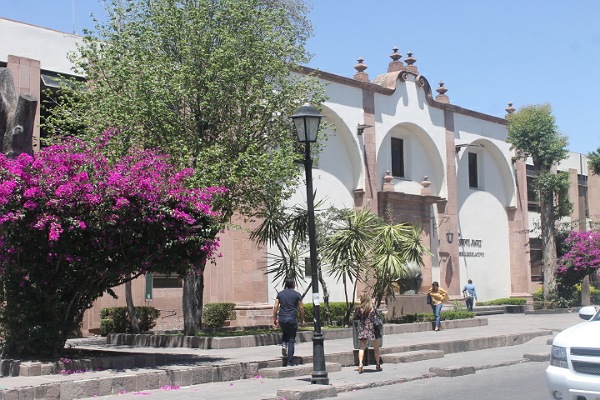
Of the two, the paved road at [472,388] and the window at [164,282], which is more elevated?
the window at [164,282]

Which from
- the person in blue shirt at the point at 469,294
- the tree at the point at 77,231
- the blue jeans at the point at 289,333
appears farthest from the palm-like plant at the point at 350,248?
the person in blue shirt at the point at 469,294

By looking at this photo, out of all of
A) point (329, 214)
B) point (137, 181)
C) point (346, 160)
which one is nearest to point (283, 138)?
point (329, 214)

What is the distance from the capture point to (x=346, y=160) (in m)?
33.4

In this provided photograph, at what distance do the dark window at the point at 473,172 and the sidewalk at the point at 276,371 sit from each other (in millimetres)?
18457

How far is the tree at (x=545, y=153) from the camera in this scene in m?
37.4

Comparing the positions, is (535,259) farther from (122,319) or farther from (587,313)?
(587,313)

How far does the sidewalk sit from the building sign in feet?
52.8

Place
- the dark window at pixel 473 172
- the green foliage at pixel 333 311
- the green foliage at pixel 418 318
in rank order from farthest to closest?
the dark window at pixel 473 172
the green foliage at pixel 333 311
the green foliage at pixel 418 318

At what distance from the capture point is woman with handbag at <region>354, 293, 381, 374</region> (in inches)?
615

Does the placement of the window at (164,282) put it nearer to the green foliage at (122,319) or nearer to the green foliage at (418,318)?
the green foliage at (122,319)

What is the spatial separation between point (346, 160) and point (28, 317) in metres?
20.8

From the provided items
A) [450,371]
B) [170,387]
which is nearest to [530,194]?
[450,371]

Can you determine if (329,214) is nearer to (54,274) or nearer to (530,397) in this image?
(54,274)

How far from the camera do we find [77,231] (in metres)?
13.8
